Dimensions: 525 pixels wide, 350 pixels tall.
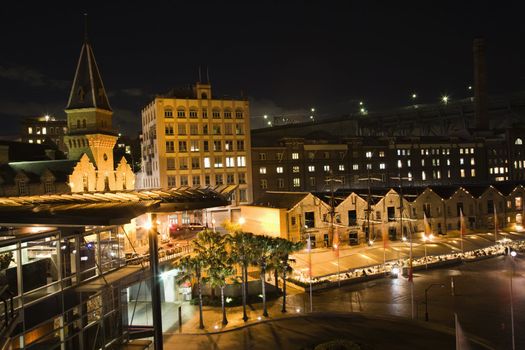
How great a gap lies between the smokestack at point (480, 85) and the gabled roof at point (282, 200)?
271ft

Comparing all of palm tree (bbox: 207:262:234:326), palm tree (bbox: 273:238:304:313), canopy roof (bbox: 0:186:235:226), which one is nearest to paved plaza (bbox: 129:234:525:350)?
palm tree (bbox: 207:262:234:326)

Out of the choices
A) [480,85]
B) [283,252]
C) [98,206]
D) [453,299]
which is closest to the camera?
[98,206]

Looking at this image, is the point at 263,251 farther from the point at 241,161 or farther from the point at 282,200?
the point at 241,161

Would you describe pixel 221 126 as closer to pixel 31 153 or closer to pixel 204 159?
pixel 204 159

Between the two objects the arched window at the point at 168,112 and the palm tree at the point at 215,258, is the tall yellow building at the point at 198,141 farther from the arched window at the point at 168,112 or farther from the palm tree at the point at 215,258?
the palm tree at the point at 215,258

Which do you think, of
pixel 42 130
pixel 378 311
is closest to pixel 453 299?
pixel 378 311

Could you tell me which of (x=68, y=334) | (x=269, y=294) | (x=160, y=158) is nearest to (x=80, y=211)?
(x=68, y=334)

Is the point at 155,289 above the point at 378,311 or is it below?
above

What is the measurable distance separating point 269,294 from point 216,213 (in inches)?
1356

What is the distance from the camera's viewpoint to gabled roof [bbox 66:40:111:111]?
71.2 meters

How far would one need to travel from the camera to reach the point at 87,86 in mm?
71750

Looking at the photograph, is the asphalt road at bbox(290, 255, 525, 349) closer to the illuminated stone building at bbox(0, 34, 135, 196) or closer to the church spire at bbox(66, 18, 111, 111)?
the illuminated stone building at bbox(0, 34, 135, 196)

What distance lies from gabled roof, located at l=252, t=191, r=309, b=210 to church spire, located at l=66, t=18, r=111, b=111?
29071 mm

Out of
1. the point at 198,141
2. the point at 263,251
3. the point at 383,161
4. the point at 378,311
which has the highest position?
the point at 198,141
